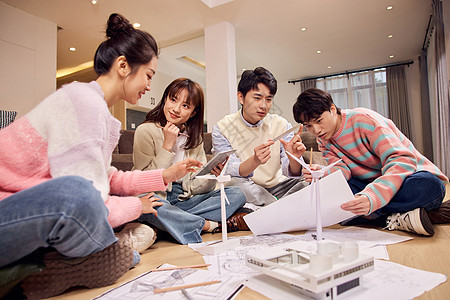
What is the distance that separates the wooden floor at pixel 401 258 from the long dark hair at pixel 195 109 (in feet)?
1.92

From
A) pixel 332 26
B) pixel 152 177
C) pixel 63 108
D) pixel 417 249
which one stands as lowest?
pixel 417 249

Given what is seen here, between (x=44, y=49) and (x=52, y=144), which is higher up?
(x=44, y=49)

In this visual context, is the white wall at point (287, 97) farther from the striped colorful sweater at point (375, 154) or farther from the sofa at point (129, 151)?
the striped colorful sweater at point (375, 154)

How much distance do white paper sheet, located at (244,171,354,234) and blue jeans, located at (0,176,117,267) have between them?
0.73m

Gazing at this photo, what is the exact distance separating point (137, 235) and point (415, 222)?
1148 mm

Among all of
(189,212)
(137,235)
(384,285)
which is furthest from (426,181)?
(137,235)

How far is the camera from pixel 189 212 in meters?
1.60

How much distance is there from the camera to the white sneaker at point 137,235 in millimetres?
1182

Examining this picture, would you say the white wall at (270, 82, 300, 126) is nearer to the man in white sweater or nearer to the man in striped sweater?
the man in white sweater

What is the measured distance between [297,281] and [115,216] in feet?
1.75

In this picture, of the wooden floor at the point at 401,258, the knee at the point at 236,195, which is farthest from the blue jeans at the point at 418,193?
the knee at the point at 236,195

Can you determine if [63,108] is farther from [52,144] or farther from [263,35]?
[263,35]

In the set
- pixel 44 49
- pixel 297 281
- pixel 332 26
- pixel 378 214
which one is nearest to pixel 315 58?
pixel 332 26

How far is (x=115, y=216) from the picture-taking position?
2.86 ft
